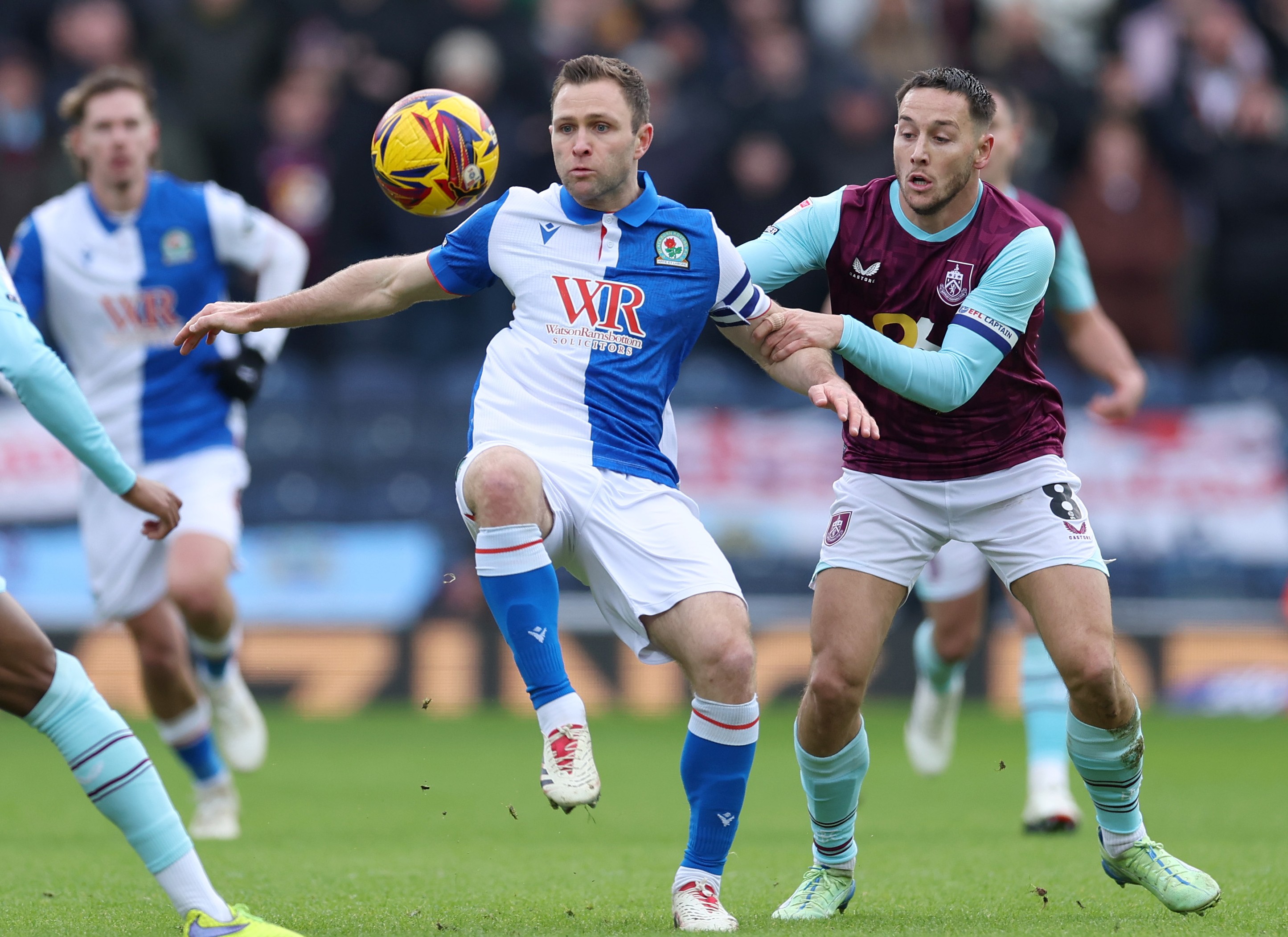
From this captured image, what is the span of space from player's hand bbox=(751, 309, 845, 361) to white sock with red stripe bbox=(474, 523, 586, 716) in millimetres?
1016

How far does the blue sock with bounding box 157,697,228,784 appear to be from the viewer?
802cm

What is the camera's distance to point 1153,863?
231 inches

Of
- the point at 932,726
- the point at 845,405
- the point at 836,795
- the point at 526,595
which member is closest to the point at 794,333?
the point at 845,405

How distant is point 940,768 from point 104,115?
517cm

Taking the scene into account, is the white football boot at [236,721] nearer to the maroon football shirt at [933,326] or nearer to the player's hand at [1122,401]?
the maroon football shirt at [933,326]

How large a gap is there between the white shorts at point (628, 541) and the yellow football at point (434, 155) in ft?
3.06

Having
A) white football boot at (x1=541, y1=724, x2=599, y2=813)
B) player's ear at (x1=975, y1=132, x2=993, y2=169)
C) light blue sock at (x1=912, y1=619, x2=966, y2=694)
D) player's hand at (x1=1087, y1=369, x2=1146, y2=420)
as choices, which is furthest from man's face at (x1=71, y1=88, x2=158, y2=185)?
player's hand at (x1=1087, y1=369, x2=1146, y2=420)

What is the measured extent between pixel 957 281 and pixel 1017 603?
6.82 ft

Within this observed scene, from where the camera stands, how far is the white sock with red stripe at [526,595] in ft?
17.5

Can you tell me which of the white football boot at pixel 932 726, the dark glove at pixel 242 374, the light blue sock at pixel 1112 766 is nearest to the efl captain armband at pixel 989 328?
the light blue sock at pixel 1112 766

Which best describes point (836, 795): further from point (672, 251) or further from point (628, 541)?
point (672, 251)

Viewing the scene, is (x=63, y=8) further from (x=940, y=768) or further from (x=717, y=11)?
(x=940, y=768)

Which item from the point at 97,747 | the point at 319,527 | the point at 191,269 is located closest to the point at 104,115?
the point at 191,269

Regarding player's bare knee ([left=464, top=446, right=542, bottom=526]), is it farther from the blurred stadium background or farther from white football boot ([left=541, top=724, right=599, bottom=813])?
the blurred stadium background
